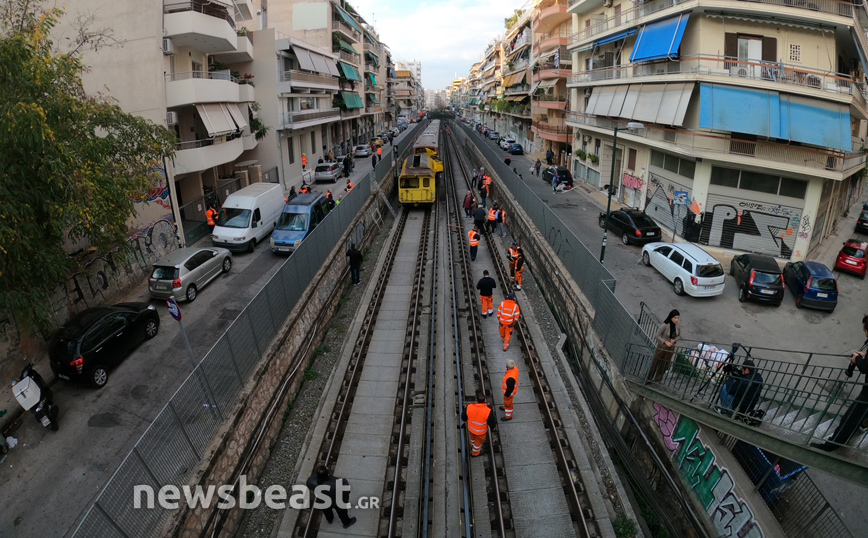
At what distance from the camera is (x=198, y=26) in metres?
18.4

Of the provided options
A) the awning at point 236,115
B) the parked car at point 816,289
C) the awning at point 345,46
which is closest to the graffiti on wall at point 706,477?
the parked car at point 816,289

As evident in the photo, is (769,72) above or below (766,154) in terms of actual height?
above

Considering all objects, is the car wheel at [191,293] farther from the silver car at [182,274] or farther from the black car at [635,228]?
the black car at [635,228]

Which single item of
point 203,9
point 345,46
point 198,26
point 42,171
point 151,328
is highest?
point 345,46

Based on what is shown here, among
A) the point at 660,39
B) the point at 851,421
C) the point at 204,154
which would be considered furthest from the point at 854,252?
the point at 204,154

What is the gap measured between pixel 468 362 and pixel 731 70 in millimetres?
15904

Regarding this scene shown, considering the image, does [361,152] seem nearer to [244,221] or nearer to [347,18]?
[347,18]

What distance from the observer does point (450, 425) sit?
10172 millimetres

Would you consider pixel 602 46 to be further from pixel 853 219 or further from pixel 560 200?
pixel 853 219

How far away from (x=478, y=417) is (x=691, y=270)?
32.6 feet

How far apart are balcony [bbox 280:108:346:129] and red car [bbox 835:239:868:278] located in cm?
2967

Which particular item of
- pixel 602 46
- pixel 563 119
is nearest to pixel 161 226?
pixel 602 46

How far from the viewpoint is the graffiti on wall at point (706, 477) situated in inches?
267

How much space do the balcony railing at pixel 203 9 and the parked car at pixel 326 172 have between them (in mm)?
13239
